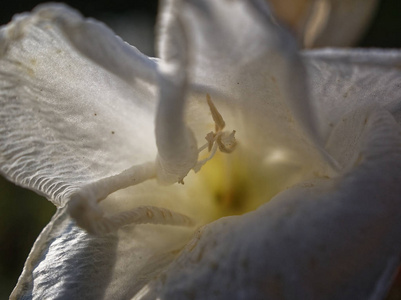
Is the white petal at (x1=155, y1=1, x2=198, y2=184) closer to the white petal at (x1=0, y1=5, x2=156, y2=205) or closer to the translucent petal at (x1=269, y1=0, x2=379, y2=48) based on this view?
the white petal at (x1=0, y1=5, x2=156, y2=205)

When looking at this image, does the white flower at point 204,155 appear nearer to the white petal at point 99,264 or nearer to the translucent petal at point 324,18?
the white petal at point 99,264

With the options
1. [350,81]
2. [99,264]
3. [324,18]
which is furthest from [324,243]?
[324,18]

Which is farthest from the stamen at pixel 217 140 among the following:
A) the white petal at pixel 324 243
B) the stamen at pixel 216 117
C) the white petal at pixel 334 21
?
the white petal at pixel 334 21

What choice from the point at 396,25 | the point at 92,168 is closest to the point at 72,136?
the point at 92,168

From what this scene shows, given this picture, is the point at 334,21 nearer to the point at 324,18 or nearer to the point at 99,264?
the point at 324,18

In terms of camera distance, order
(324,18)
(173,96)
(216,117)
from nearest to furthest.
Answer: (173,96), (216,117), (324,18)

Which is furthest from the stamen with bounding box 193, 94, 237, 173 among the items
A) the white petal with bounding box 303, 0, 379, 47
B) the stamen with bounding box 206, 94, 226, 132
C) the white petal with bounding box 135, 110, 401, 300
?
the white petal with bounding box 303, 0, 379, 47
